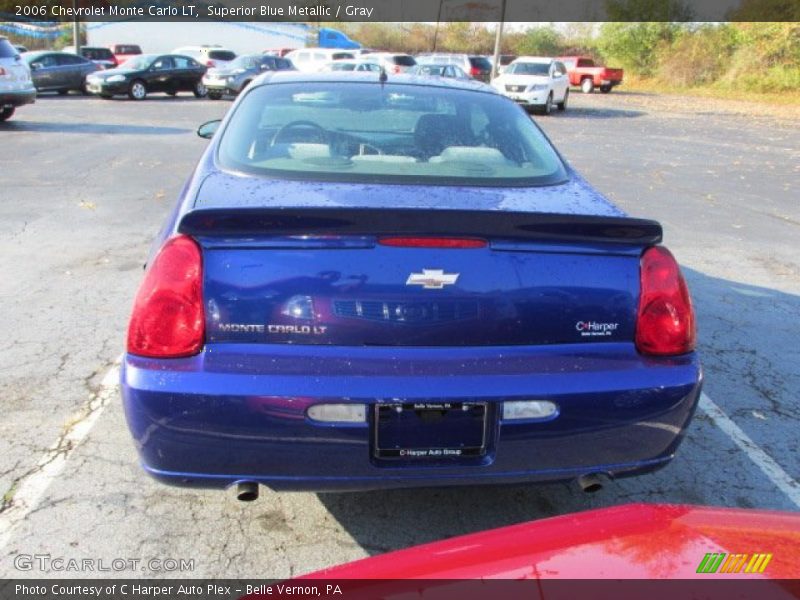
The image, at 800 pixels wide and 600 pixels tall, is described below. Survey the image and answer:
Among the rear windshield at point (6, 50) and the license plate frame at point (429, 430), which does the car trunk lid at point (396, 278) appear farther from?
the rear windshield at point (6, 50)

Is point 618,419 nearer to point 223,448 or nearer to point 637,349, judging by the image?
point 637,349

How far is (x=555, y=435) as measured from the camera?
2.40m

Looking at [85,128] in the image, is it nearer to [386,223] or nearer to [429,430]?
[386,223]

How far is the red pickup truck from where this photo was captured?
1431 inches

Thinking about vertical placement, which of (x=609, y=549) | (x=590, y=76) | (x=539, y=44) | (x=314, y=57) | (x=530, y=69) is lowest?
(x=590, y=76)

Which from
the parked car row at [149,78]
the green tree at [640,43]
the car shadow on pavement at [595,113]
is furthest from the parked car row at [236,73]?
the green tree at [640,43]

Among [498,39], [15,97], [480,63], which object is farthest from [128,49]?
[15,97]

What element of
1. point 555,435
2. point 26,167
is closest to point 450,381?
point 555,435

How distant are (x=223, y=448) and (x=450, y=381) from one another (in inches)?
29.1

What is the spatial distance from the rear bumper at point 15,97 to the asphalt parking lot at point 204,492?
5.22m

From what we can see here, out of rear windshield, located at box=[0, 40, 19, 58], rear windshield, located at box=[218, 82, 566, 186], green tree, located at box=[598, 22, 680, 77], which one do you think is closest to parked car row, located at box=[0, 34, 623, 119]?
rear windshield, located at box=[0, 40, 19, 58]

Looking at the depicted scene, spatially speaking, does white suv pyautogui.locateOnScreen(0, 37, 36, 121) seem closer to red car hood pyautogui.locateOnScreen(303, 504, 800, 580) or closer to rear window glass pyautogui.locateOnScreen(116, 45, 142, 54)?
red car hood pyautogui.locateOnScreen(303, 504, 800, 580)

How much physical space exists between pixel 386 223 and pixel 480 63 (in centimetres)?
3130

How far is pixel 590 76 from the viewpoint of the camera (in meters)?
36.6
